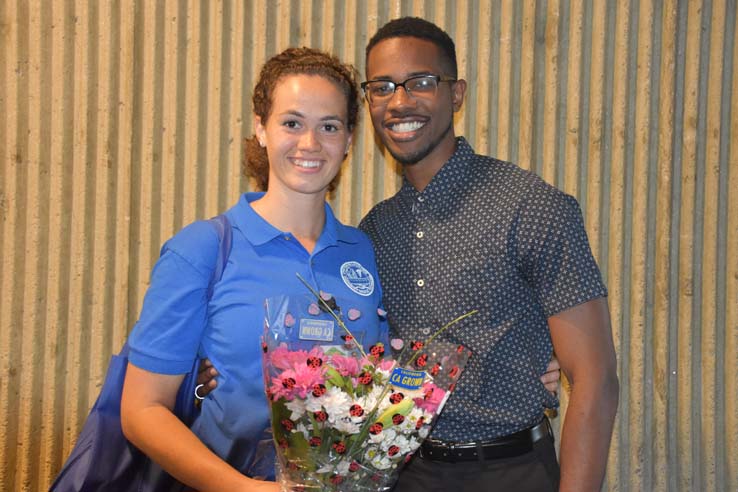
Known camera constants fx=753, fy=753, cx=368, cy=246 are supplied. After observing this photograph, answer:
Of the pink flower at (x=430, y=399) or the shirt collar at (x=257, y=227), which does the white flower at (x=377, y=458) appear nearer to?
the pink flower at (x=430, y=399)

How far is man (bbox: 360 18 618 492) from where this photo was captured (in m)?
2.06

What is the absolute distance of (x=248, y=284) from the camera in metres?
1.92

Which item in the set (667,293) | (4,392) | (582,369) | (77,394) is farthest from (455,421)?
(4,392)

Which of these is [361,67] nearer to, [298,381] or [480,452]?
[480,452]

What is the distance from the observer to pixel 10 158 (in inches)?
126

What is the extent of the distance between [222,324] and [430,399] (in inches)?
23.4

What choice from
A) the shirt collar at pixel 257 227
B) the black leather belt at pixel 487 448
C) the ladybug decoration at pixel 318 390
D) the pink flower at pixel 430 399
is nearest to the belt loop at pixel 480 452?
the black leather belt at pixel 487 448

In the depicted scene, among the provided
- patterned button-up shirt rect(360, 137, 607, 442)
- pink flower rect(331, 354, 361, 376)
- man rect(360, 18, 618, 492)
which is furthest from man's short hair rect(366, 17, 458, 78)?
pink flower rect(331, 354, 361, 376)

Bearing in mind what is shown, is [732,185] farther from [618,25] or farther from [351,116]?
[351,116]

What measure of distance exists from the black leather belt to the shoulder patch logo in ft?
1.58

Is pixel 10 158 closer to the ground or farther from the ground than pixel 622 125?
closer to the ground

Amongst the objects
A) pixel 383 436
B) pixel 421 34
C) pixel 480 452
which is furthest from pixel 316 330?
pixel 421 34

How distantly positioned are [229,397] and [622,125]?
2.19 m

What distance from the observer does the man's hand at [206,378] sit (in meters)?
1.89
